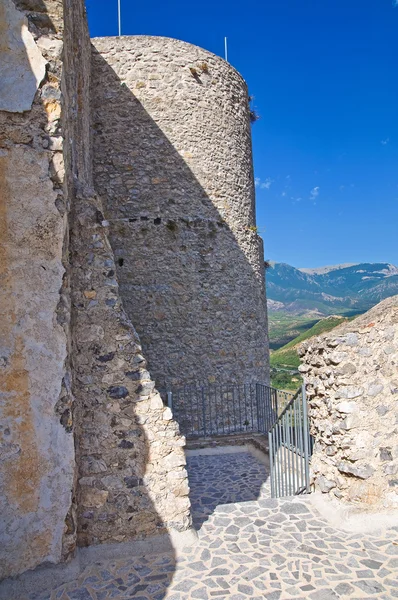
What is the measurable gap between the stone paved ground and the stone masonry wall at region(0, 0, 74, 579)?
2.56ft

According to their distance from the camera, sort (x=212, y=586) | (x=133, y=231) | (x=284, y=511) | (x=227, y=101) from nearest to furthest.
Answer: (x=212, y=586) < (x=284, y=511) < (x=133, y=231) < (x=227, y=101)

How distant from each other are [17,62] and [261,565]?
219 inches

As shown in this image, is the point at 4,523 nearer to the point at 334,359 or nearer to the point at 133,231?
the point at 334,359

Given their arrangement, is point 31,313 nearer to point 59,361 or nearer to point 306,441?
point 59,361

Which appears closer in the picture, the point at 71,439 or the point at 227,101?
the point at 71,439

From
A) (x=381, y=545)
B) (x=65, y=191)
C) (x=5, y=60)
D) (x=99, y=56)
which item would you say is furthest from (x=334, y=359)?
(x=99, y=56)

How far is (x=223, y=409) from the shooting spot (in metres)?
10.2

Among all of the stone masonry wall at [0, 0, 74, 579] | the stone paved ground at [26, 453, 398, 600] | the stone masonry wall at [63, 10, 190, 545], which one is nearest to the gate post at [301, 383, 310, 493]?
the stone paved ground at [26, 453, 398, 600]

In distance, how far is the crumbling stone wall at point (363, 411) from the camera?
485 cm

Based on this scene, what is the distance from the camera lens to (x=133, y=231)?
1016cm

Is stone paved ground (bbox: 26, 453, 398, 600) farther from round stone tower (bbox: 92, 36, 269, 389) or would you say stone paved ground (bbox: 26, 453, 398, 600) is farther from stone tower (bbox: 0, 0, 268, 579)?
round stone tower (bbox: 92, 36, 269, 389)

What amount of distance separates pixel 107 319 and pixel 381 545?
3.72 metres

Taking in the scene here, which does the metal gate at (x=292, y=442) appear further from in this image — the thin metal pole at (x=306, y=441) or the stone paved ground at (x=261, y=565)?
the stone paved ground at (x=261, y=565)

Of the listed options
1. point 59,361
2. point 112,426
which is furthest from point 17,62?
point 112,426
